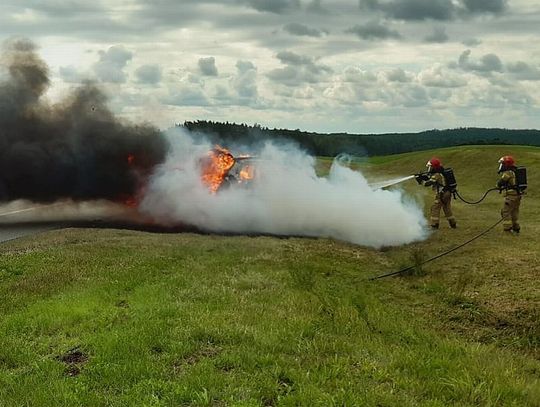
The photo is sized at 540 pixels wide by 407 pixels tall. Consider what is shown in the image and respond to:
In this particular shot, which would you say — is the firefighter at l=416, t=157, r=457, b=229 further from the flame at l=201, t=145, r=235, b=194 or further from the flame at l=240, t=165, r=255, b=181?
the flame at l=201, t=145, r=235, b=194

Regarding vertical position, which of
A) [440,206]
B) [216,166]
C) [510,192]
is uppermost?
[216,166]

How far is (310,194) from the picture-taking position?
25797 mm

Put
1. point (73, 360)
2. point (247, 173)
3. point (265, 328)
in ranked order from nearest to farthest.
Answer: point (73, 360), point (265, 328), point (247, 173)

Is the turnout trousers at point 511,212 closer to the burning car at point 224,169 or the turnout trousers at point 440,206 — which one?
the turnout trousers at point 440,206

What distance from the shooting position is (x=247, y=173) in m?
29.9

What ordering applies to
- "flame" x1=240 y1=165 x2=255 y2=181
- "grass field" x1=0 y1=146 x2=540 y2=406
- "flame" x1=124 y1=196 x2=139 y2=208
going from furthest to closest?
"flame" x1=124 y1=196 x2=139 y2=208
"flame" x1=240 y1=165 x2=255 y2=181
"grass field" x1=0 y1=146 x2=540 y2=406

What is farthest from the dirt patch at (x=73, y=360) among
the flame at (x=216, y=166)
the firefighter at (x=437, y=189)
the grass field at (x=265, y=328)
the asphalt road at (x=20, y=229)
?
the flame at (x=216, y=166)

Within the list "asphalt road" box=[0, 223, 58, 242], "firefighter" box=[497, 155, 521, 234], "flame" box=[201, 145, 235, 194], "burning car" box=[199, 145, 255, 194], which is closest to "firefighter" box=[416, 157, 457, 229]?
"firefighter" box=[497, 155, 521, 234]

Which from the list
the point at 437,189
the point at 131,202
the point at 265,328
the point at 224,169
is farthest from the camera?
the point at 131,202

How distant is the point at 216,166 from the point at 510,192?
15.8 metres

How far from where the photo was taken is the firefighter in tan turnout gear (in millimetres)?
21172

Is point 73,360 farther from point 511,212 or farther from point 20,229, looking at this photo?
point 20,229

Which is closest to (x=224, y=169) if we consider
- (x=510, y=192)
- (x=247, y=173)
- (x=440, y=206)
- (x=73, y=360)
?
(x=247, y=173)

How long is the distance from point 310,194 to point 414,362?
17903 mm
